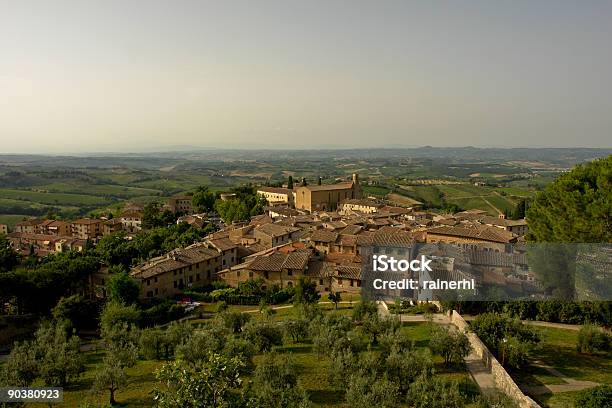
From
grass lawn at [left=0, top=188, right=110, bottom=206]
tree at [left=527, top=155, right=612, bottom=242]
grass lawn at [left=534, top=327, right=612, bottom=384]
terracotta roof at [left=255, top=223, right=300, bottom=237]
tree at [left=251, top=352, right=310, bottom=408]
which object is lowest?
grass lawn at [left=0, top=188, right=110, bottom=206]

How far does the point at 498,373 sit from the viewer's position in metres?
16.9

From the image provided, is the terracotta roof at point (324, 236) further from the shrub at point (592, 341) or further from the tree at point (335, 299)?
the shrub at point (592, 341)

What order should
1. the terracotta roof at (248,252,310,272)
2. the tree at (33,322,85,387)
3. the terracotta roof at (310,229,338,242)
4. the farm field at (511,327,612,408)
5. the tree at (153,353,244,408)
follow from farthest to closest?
1. the terracotta roof at (310,229,338,242)
2. the terracotta roof at (248,252,310,272)
3. the tree at (33,322,85,387)
4. the farm field at (511,327,612,408)
5. the tree at (153,353,244,408)

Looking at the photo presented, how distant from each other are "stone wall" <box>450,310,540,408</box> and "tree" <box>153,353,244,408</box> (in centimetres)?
927

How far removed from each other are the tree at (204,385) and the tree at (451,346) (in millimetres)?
12162

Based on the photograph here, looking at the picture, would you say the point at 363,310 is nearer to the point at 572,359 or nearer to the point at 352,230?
the point at 572,359

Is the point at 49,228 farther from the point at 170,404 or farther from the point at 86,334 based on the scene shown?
the point at 170,404

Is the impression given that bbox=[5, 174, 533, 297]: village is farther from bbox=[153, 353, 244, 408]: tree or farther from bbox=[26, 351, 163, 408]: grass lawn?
bbox=[153, 353, 244, 408]: tree

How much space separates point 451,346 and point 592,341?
6.87 meters

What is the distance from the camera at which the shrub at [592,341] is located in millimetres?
19766

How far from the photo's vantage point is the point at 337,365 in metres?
15.8

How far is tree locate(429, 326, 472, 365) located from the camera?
18.4 meters

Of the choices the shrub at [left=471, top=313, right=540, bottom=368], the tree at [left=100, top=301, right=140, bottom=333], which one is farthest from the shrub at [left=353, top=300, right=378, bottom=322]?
the tree at [left=100, top=301, right=140, bottom=333]

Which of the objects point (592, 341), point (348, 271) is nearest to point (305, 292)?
point (348, 271)
